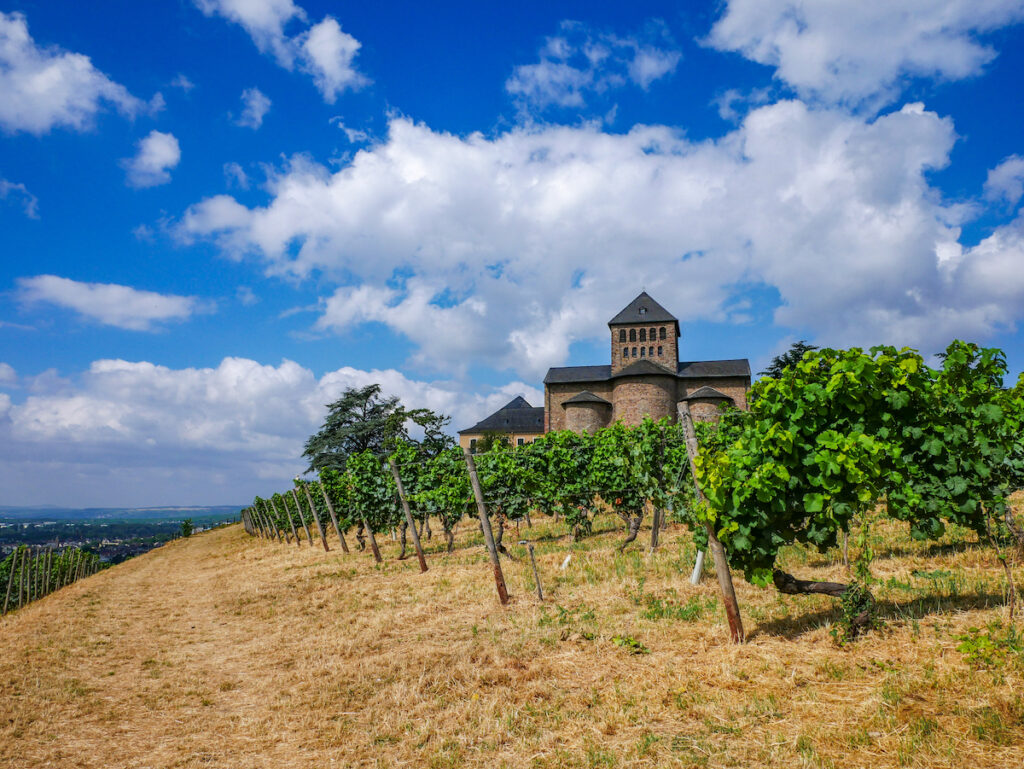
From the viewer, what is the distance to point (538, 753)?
4.00 metres

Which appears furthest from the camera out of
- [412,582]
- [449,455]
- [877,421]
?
[449,455]

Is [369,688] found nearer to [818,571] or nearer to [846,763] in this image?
[846,763]

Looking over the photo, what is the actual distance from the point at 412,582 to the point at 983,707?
31.6ft

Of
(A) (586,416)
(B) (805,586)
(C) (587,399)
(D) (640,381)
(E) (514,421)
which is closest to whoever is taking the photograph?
(B) (805,586)

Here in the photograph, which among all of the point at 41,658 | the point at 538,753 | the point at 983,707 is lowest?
the point at 41,658

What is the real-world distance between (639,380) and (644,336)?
6759 millimetres

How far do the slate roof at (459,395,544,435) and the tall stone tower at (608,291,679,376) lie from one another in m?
12.7

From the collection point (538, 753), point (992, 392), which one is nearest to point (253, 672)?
point (538, 753)

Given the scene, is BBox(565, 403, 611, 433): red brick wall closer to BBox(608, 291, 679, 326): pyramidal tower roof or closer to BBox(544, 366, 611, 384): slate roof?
BBox(544, 366, 611, 384): slate roof

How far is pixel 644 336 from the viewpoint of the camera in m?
53.3

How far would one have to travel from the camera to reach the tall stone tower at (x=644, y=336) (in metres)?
52.5

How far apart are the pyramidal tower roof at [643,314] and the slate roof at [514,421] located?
1487 centimetres

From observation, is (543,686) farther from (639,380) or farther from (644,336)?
(644,336)

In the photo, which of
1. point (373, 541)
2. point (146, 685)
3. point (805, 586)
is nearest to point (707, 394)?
point (373, 541)
